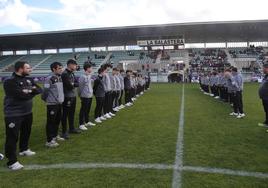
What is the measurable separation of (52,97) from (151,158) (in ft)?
8.57

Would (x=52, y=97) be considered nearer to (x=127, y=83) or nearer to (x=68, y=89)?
(x=68, y=89)

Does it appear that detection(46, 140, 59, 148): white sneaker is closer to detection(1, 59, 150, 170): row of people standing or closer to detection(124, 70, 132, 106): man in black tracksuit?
detection(1, 59, 150, 170): row of people standing

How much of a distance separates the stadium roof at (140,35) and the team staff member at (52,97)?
132 feet

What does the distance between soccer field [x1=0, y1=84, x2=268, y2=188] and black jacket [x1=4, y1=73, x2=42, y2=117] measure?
933 millimetres

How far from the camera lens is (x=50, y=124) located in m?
7.94

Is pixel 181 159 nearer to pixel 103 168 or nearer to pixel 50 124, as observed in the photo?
→ pixel 103 168

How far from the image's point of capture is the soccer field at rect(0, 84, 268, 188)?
5.40 metres

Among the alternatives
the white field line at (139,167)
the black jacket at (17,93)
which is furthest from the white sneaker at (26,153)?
the black jacket at (17,93)

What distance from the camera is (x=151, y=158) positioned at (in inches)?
261

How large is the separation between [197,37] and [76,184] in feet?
166

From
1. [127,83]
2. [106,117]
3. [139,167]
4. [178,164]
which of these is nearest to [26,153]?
[139,167]

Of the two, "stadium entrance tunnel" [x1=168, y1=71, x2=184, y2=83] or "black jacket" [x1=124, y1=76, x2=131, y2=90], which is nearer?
"black jacket" [x1=124, y1=76, x2=131, y2=90]

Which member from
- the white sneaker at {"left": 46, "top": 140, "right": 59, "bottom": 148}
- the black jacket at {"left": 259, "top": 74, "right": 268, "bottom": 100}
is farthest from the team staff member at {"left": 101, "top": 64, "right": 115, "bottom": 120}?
the black jacket at {"left": 259, "top": 74, "right": 268, "bottom": 100}

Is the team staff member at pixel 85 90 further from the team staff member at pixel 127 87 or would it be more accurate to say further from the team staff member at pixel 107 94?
the team staff member at pixel 127 87
